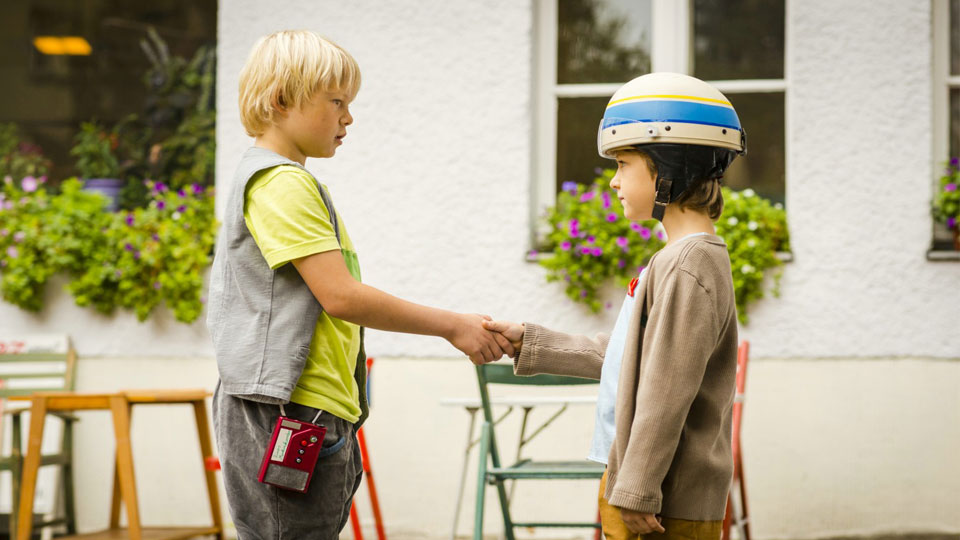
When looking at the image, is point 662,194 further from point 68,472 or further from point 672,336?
point 68,472

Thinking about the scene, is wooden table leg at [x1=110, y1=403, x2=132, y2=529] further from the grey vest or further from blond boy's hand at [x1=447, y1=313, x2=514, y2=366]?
the grey vest

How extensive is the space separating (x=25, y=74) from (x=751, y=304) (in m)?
4.24

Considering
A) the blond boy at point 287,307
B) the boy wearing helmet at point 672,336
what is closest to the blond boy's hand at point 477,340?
the blond boy at point 287,307

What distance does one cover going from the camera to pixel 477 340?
254 cm

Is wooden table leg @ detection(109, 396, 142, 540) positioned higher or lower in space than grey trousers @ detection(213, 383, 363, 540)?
lower

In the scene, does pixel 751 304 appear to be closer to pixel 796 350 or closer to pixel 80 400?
pixel 796 350

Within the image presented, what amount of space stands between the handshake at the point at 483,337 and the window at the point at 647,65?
2.81 meters

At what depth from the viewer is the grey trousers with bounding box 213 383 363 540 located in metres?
2.11

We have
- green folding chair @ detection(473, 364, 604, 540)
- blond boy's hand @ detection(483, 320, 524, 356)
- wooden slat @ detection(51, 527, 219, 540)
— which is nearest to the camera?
blond boy's hand @ detection(483, 320, 524, 356)

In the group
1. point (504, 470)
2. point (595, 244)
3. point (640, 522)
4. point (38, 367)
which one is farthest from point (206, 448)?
point (640, 522)

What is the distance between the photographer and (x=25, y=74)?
6176 mm

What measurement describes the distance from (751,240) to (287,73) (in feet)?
10.5

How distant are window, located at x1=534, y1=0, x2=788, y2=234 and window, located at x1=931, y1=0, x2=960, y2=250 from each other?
2.30 feet

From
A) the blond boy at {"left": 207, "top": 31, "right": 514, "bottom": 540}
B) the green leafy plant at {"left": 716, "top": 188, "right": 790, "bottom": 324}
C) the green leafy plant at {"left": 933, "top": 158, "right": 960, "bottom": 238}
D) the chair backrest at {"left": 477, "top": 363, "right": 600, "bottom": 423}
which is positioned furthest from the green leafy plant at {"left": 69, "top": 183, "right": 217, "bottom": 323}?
the green leafy plant at {"left": 933, "top": 158, "right": 960, "bottom": 238}
